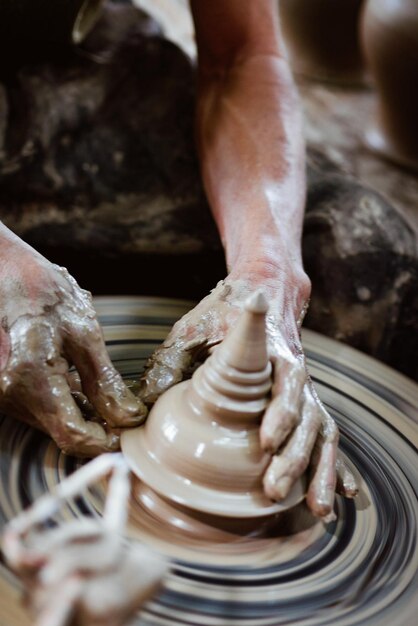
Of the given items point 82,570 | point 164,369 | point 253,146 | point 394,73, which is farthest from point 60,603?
point 394,73

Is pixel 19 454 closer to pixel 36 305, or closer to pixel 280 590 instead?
pixel 36 305

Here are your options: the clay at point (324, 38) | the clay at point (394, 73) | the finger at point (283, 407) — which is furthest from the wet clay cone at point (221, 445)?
the clay at point (324, 38)

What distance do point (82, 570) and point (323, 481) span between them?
19.9 inches

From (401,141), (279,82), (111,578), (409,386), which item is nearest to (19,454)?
(111,578)

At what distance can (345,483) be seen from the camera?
3.86 feet

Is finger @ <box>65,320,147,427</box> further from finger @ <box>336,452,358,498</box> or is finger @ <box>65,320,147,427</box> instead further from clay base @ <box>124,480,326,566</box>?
finger @ <box>336,452,358,498</box>

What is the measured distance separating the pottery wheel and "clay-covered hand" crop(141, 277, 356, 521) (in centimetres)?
6

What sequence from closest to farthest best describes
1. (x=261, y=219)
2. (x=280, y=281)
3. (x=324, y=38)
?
1. (x=280, y=281)
2. (x=261, y=219)
3. (x=324, y=38)

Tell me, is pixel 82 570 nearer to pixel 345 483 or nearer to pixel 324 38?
pixel 345 483

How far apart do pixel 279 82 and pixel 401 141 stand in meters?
1.21

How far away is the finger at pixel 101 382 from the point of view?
44.1 inches

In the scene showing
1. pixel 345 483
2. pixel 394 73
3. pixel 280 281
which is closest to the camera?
pixel 345 483

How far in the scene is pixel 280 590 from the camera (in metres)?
1.01

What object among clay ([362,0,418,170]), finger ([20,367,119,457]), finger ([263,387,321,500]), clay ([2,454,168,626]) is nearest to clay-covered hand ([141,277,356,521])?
finger ([263,387,321,500])
